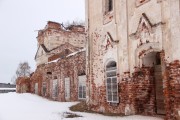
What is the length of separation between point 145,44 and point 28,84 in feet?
71.4

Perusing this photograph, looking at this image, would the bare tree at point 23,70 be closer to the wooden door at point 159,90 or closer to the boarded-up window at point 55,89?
the boarded-up window at point 55,89

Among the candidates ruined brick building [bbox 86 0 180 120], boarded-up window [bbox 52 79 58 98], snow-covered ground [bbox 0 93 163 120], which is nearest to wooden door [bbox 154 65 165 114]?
ruined brick building [bbox 86 0 180 120]

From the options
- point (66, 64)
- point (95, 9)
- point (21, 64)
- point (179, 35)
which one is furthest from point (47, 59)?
point (21, 64)

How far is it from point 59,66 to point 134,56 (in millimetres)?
11406

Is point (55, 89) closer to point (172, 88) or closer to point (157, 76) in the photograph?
point (157, 76)

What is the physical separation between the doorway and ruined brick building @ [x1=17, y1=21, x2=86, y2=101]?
7.69m

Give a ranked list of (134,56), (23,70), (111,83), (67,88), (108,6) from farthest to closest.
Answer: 1. (23,70)
2. (67,88)
3. (108,6)
4. (111,83)
5. (134,56)

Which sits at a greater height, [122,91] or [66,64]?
[66,64]

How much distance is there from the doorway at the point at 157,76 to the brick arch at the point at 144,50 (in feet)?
0.55

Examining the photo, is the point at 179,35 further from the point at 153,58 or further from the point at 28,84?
the point at 28,84

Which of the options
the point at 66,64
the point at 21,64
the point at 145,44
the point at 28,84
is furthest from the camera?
the point at 21,64

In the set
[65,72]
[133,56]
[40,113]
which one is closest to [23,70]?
[65,72]

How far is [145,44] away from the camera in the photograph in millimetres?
9828

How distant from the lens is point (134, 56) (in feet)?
34.5
